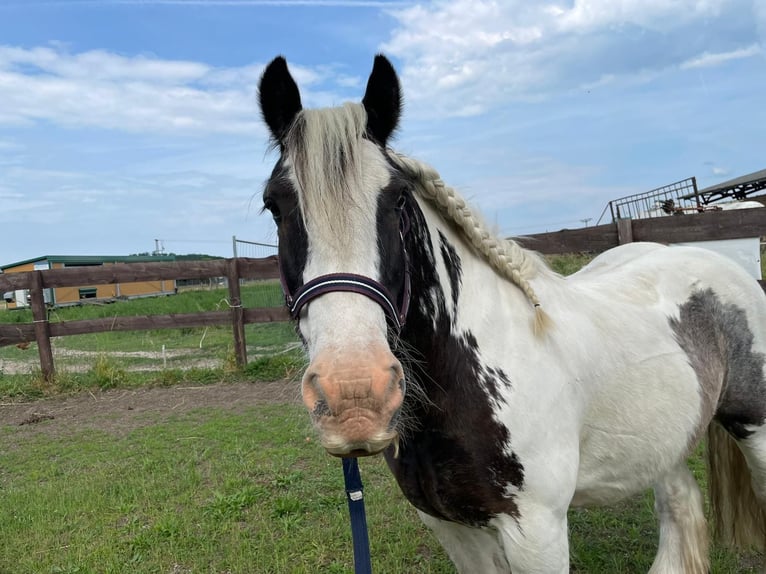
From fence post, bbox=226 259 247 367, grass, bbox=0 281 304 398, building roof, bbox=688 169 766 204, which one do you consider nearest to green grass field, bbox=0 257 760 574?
grass, bbox=0 281 304 398

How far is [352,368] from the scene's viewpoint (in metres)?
1.17

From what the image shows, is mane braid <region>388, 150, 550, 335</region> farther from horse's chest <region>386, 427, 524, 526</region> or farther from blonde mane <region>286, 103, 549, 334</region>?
horse's chest <region>386, 427, 524, 526</region>

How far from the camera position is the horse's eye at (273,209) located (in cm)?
156

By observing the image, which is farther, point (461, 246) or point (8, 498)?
point (8, 498)

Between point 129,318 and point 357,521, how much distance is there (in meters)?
6.80

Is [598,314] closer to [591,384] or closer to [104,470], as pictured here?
[591,384]

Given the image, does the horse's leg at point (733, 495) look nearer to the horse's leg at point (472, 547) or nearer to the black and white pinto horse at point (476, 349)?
the black and white pinto horse at point (476, 349)

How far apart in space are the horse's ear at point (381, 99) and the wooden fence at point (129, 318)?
604 cm

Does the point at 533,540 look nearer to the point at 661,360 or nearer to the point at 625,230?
the point at 661,360

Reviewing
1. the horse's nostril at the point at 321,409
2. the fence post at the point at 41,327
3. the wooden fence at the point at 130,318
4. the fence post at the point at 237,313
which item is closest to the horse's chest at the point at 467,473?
the horse's nostril at the point at 321,409

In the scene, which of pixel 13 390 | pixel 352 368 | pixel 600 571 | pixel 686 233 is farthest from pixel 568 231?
pixel 13 390

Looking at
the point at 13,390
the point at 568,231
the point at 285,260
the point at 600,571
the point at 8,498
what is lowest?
the point at 600,571

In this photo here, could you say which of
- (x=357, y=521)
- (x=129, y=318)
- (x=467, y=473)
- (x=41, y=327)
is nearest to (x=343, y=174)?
(x=467, y=473)

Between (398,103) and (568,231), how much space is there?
198 inches
